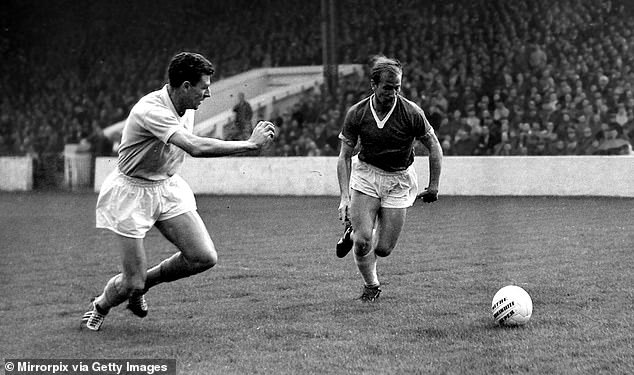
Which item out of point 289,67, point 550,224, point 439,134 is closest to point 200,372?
point 550,224

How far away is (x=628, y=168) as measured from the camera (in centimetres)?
1739

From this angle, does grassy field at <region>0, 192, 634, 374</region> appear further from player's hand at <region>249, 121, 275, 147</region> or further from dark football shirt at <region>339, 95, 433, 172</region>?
player's hand at <region>249, 121, 275, 147</region>

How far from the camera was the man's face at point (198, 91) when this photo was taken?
6520 millimetres

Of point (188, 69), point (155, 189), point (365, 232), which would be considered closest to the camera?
point (188, 69)

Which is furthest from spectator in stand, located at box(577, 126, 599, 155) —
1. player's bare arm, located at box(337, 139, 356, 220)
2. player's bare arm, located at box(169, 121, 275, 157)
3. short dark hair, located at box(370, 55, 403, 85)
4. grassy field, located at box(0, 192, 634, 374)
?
player's bare arm, located at box(169, 121, 275, 157)

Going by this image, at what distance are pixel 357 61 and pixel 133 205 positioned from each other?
794 inches

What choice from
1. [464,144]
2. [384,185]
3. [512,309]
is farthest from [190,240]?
[464,144]

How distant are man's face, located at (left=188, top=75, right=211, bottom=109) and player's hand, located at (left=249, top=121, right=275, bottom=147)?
70cm

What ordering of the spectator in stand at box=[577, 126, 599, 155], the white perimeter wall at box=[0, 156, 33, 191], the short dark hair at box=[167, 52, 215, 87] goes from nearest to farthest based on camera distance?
the short dark hair at box=[167, 52, 215, 87] < the spectator in stand at box=[577, 126, 599, 155] < the white perimeter wall at box=[0, 156, 33, 191]

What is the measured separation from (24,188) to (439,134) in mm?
12173

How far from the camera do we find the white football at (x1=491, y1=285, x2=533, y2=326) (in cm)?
662

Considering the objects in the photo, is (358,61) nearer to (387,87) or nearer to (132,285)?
(387,87)

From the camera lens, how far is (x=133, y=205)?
6.69 m

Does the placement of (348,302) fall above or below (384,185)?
below
